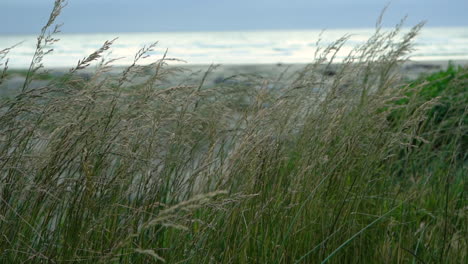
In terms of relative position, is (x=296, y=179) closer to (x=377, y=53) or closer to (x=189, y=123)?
(x=189, y=123)

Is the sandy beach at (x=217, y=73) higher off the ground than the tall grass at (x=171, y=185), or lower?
higher

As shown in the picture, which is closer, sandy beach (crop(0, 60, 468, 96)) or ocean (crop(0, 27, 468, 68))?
sandy beach (crop(0, 60, 468, 96))

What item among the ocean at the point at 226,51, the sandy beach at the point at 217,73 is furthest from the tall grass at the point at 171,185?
the ocean at the point at 226,51

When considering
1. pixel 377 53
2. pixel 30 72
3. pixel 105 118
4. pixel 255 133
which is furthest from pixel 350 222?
pixel 377 53

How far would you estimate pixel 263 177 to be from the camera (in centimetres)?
260

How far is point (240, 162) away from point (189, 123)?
677 mm

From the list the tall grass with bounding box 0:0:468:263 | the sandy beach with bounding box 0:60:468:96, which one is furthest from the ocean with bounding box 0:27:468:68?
the tall grass with bounding box 0:0:468:263

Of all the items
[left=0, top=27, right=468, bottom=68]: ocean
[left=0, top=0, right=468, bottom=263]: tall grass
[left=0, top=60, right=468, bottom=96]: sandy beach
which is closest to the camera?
[left=0, top=0, right=468, bottom=263]: tall grass

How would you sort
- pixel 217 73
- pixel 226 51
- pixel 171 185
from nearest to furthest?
pixel 171 185, pixel 217 73, pixel 226 51

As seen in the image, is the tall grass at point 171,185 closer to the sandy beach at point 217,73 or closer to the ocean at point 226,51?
the sandy beach at point 217,73

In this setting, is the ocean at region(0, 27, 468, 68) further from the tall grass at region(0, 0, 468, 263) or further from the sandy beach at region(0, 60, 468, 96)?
the tall grass at region(0, 0, 468, 263)

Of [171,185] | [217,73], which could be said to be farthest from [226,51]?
[171,185]

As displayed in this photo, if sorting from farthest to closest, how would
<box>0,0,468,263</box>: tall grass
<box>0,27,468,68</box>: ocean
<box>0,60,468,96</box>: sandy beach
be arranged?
<box>0,27,468,68</box>: ocean, <box>0,60,468,96</box>: sandy beach, <box>0,0,468,263</box>: tall grass

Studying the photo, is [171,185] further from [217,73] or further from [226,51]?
[226,51]
